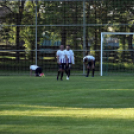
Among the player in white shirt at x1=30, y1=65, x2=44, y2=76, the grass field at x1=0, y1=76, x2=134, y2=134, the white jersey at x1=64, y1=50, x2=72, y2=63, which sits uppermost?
the white jersey at x1=64, y1=50, x2=72, y2=63

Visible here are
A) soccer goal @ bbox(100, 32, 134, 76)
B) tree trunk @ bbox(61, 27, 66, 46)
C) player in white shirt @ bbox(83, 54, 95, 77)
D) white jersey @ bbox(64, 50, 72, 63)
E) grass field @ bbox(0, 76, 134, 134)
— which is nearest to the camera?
grass field @ bbox(0, 76, 134, 134)

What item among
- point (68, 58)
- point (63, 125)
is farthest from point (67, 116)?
point (68, 58)

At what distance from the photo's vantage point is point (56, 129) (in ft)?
23.8

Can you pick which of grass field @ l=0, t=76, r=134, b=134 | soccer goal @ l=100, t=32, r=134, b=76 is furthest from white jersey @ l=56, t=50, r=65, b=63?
grass field @ l=0, t=76, r=134, b=134

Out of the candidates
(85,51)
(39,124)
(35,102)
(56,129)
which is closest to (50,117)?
(39,124)

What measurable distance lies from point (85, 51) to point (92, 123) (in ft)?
75.7

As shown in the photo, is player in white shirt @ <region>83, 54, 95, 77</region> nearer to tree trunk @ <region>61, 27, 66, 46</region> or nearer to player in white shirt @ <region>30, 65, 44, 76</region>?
player in white shirt @ <region>30, 65, 44, 76</region>

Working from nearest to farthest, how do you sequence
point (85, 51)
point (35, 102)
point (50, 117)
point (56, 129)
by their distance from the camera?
point (56, 129) → point (50, 117) → point (35, 102) → point (85, 51)

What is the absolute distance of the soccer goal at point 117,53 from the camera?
30619mm

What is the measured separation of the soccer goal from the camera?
30619 mm

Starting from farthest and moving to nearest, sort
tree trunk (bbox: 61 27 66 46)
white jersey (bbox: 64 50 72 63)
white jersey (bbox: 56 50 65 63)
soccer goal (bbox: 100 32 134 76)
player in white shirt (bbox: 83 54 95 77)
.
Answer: tree trunk (bbox: 61 27 66 46) < soccer goal (bbox: 100 32 134 76) < player in white shirt (bbox: 83 54 95 77) < white jersey (bbox: 64 50 72 63) < white jersey (bbox: 56 50 65 63)

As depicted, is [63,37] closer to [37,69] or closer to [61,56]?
[37,69]

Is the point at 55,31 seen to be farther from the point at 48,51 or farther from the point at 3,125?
the point at 3,125

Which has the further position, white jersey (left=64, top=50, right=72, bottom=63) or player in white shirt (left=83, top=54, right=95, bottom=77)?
player in white shirt (left=83, top=54, right=95, bottom=77)
